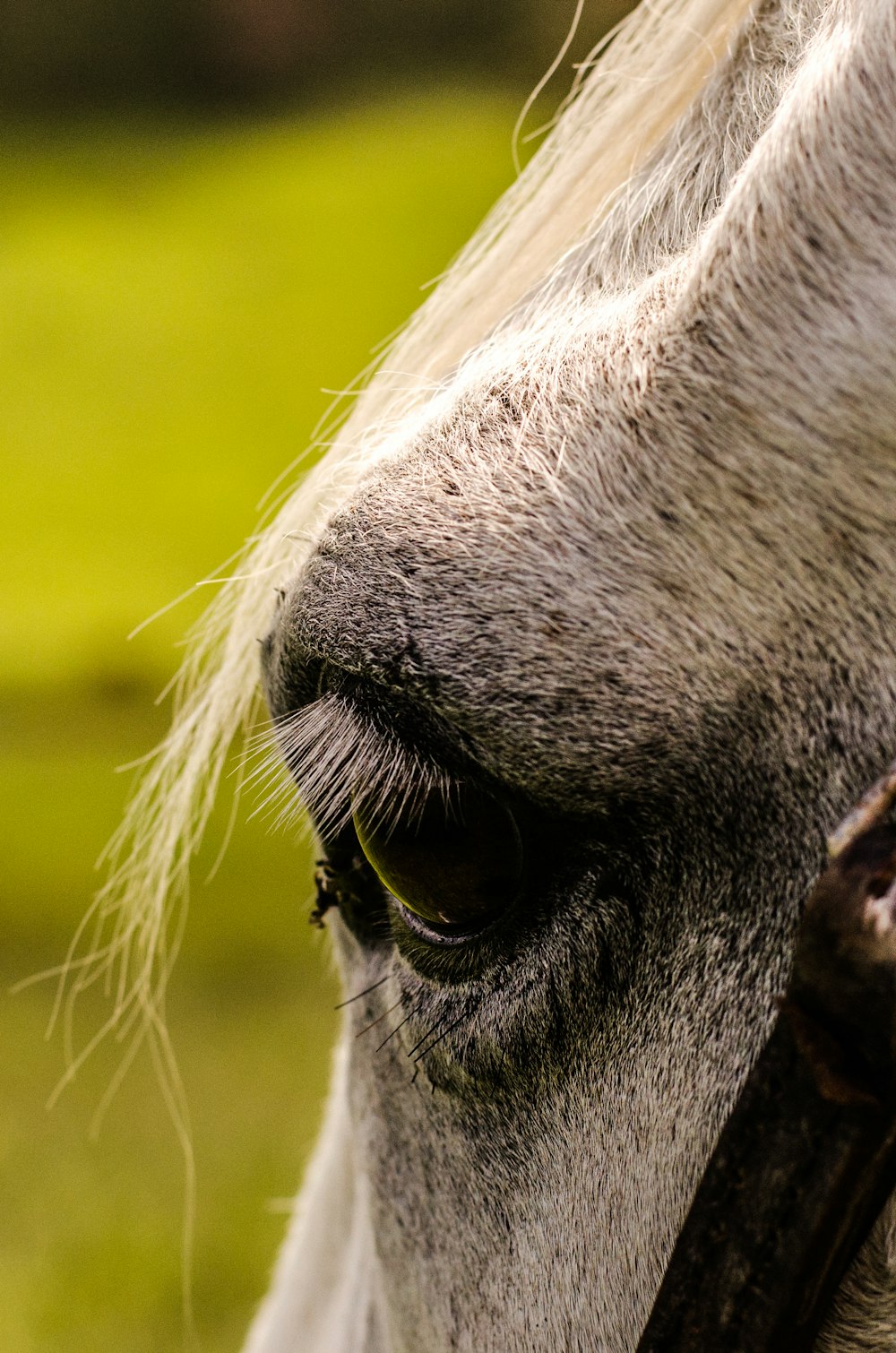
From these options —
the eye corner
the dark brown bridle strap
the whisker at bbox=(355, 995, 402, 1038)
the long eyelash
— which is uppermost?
the long eyelash

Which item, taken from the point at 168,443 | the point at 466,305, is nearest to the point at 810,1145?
the point at 466,305

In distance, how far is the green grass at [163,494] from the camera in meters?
3.58

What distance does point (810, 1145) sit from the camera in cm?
47

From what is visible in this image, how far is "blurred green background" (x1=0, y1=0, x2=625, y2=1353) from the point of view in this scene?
327 centimetres

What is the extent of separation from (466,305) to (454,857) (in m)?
0.42

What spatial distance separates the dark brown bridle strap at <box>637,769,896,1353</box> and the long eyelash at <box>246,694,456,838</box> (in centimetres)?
20

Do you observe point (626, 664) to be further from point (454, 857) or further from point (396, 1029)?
point (396, 1029)

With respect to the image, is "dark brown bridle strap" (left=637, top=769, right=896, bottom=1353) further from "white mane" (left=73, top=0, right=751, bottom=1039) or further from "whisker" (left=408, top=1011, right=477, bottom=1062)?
"white mane" (left=73, top=0, right=751, bottom=1039)

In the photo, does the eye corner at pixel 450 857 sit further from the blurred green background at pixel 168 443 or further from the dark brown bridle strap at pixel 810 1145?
the blurred green background at pixel 168 443

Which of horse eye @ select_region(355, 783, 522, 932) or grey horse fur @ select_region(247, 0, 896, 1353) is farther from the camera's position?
horse eye @ select_region(355, 783, 522, 932)

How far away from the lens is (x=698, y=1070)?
1.80ft

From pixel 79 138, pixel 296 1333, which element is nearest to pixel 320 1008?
pixel 296 1333

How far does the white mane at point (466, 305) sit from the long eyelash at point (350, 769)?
130mm

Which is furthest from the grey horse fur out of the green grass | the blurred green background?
the green grass
